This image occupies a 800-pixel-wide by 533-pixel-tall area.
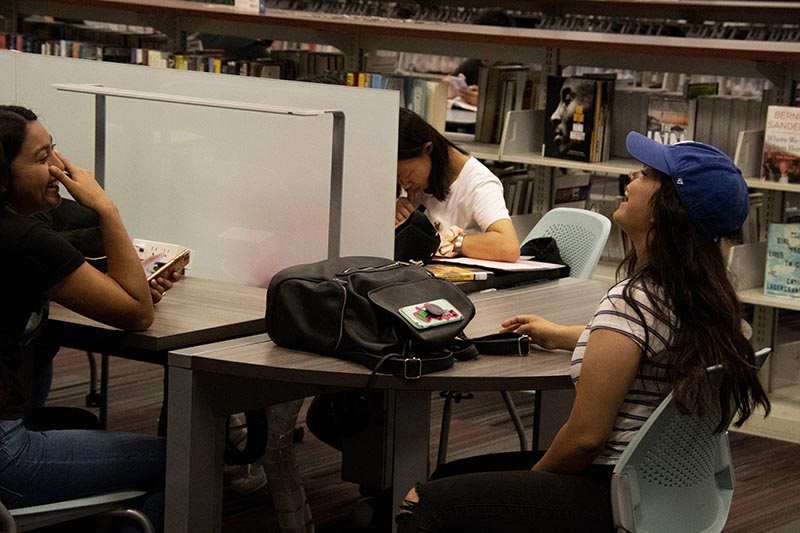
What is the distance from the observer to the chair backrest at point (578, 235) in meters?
3.46

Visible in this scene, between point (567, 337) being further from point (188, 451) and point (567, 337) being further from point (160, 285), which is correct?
point (160, 285)

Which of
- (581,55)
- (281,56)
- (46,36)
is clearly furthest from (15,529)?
(46,36)

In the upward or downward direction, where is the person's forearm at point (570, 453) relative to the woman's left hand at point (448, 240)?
downward

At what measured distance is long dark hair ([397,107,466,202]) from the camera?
11.6 feet

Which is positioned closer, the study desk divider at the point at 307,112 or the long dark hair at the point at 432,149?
the study desk divider at the point at 307,112

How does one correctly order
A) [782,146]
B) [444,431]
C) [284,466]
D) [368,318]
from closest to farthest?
[368,318], [284,466], [444,431], [782,146]

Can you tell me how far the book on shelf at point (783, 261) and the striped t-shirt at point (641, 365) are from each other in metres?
2.33

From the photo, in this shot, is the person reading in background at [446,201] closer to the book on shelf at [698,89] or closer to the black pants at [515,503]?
the black pants at [515,503]

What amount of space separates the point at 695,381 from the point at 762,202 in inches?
108

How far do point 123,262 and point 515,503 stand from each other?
91 cm

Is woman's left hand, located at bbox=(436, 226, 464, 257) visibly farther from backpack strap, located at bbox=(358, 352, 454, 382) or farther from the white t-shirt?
backpack strap, located at bbox=(358, 352, 454, 382)

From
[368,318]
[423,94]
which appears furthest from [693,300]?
[423,94]

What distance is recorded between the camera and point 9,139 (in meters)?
2.40

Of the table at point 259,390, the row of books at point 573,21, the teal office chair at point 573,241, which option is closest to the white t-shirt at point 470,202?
the teal office chair at point 573,241
